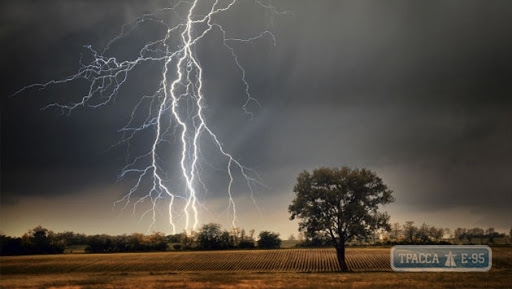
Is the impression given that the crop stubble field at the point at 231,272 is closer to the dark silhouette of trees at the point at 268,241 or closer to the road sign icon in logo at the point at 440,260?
the road sign icon in logo at the point at 440,260

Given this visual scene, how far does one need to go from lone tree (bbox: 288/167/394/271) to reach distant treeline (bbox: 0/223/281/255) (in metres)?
22.9

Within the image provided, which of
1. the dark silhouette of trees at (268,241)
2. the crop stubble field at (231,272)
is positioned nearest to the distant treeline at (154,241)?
the dark silhouette of trees at (268,241)

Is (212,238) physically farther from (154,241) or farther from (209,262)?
(209,262)

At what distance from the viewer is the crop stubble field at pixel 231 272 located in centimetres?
2659

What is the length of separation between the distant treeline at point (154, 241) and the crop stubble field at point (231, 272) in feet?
12.8

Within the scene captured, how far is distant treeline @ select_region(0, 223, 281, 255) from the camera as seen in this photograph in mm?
58531

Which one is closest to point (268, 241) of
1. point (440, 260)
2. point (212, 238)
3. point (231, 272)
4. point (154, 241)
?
point (212, 238)

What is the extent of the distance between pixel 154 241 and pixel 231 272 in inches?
995

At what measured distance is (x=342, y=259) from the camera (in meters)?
36.5

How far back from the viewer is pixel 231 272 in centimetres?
3712

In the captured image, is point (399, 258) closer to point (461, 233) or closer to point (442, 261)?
point (442, 261)

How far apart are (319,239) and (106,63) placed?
2161 cm

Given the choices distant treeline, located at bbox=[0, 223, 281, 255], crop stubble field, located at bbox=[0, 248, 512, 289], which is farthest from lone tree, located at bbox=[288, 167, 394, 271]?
distant treeline, located at bbox=[0, 223, 281, 255]

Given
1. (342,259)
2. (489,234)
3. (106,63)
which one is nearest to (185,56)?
(106,63)
